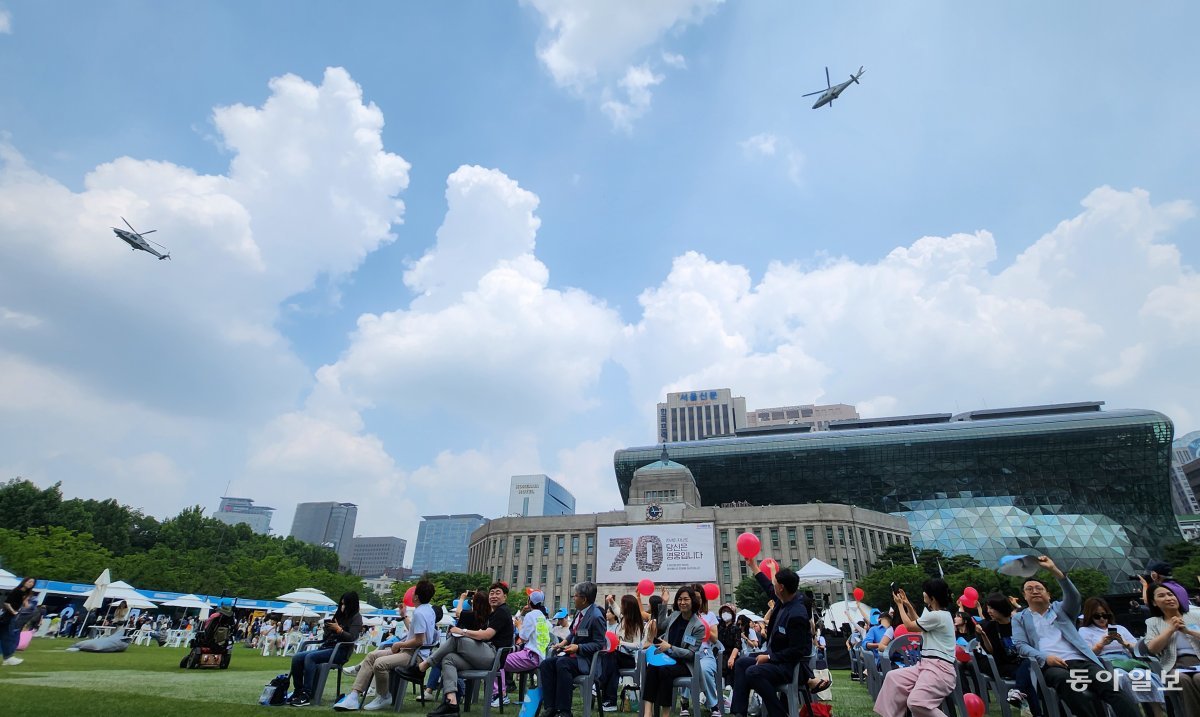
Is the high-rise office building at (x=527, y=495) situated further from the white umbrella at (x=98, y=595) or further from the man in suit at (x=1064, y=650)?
the man in suit at (x=1064, y=650)

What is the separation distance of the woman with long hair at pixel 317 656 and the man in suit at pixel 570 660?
2977 millimetres

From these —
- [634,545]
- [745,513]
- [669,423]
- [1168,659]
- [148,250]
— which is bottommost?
[1168,659]

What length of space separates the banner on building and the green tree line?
3238 cm

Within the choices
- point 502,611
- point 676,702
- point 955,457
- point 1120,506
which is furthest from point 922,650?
point 1120,506

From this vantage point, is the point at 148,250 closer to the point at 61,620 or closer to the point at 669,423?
the point at 61,620

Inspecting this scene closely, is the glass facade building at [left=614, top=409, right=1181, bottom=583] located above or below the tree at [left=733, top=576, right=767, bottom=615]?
above

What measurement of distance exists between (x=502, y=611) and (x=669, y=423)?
457 ft

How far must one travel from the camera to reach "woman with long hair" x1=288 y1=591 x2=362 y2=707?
795cm

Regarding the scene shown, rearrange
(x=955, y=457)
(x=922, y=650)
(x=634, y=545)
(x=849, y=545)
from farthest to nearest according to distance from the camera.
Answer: (x=955, y=457) < (x=849, y=545) < (x=634, y=545) < (x=922, y=650)

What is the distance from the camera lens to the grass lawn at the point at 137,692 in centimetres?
645

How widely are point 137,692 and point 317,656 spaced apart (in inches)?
105

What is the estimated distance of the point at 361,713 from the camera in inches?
290

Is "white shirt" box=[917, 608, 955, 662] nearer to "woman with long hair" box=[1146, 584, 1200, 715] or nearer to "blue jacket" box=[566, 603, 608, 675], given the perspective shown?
"woman with long hair" box=[1146, 584, 1200, 715]

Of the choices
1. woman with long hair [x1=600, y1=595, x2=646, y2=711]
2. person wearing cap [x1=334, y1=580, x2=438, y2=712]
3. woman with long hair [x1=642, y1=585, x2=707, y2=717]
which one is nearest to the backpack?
person wearing cap [x1=334, y1=580, x2=438, y2=712]
